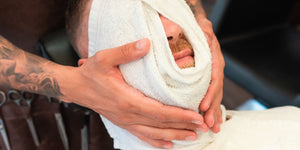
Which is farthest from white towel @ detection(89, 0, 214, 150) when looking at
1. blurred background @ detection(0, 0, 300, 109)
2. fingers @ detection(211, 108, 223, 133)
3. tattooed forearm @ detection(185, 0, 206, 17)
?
blurred background @ detection(0, 0, 300, 109)

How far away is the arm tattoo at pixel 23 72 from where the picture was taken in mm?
617

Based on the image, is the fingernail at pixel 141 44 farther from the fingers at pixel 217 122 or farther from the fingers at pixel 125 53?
the fingers at pixel 217 122

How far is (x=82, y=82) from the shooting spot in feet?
2.03

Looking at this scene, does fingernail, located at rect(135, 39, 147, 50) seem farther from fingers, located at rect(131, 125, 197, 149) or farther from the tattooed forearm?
the tattooed forearm

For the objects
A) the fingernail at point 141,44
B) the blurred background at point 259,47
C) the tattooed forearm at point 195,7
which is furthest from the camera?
the blurred background at point 259,47

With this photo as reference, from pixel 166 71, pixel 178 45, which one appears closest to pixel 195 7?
pixel 178 45

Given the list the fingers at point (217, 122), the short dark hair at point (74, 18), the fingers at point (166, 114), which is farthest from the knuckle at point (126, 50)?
the fingers at point (217, 122)

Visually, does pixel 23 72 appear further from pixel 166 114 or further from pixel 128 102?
pixel 166 114

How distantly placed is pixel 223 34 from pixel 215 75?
0.99 meters

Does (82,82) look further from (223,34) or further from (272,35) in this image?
(272,35)

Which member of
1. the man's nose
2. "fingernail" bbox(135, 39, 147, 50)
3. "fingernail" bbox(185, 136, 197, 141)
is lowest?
"fingernail" bbox(185, 136, 197, 141)

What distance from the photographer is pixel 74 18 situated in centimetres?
76

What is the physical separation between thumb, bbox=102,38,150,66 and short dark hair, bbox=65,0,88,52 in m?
0.25

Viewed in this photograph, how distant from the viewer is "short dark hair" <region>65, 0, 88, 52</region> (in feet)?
2.37
